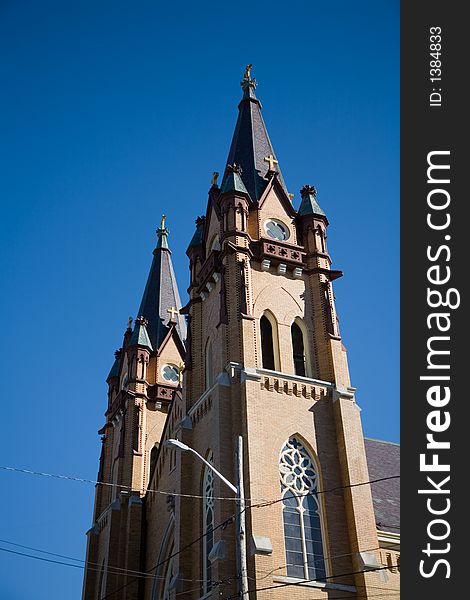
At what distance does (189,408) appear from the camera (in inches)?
1040

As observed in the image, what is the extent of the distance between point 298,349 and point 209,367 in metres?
3.28

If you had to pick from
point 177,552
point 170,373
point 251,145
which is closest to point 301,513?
point 177,552

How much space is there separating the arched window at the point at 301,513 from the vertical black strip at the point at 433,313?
10003mm

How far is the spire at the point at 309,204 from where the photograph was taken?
2969 centimetres

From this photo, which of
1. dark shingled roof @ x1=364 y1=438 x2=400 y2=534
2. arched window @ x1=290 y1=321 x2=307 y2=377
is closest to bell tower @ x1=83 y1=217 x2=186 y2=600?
arched window @ x1=290 y1=321 x2=307 y2=377

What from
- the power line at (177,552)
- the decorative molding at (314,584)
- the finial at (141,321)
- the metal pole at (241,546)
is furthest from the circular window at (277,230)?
the metal pole at (241,546)

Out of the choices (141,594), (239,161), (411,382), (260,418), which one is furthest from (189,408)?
(411,382)

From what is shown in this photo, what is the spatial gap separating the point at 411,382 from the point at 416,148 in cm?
379

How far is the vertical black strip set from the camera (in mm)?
10641

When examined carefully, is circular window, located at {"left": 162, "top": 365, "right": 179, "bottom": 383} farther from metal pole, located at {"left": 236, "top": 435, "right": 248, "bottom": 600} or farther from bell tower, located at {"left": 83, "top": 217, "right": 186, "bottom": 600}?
metal pole, located at {"left": 236, "top": 435, "right": 248, "bottom": 600}

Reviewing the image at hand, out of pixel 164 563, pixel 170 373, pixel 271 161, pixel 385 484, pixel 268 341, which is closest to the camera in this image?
pixel 268 341

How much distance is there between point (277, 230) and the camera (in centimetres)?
2906

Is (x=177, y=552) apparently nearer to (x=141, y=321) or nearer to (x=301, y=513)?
(x=301, y=513)

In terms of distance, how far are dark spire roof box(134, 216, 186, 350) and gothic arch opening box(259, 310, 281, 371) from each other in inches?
571
